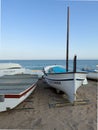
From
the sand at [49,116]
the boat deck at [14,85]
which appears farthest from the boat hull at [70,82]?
the boat deck at [14,85]

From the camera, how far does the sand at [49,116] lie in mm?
3186

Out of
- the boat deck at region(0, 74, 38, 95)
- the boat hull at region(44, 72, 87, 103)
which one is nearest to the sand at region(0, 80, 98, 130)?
the boat hull at region(44, 72, 87, 103)

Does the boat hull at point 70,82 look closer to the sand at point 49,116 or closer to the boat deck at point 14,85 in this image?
the sand at point 49,116

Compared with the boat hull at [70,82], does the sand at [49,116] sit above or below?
below

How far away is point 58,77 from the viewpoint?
4.73 m

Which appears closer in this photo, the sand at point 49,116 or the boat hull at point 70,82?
the sand at point 49,116

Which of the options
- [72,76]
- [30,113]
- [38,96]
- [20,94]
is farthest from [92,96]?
[20,94]

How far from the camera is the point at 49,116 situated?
3654 mm

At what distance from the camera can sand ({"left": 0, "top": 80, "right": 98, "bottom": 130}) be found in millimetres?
3186

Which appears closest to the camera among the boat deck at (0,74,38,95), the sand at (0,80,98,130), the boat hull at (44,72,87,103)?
the sand at (0,80,98,130)

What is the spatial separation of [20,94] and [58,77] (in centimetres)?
162

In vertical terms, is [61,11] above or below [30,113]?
above

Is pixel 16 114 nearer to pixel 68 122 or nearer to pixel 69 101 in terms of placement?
pixel 68 122

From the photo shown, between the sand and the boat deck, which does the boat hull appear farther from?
the boat deck
